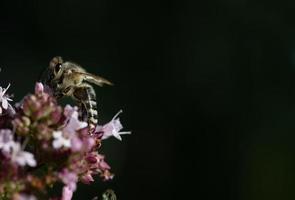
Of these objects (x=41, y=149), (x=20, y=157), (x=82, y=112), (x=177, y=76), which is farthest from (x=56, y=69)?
(x=177, y=76)

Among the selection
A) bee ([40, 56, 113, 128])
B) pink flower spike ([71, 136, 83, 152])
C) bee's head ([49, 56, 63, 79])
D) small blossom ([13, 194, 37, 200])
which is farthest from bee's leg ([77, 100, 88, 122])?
small blossom ([13, 194, 37, 200])

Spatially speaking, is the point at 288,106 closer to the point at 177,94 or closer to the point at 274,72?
the point at 274,72

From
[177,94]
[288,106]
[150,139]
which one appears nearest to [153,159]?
[150,139]

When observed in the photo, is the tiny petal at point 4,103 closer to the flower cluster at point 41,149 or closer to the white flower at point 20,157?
the flower cluster at point 41,149

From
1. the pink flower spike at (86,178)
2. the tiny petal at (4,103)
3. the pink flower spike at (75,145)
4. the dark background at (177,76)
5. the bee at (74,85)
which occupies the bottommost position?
the pink flower spike at (86,178)

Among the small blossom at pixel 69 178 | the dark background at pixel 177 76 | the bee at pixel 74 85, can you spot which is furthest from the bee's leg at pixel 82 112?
the dark background at pixel 177 76

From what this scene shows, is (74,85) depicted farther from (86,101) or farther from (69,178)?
(69,178)

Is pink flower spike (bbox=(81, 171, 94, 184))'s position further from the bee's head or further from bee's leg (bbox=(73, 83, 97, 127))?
the bee's head

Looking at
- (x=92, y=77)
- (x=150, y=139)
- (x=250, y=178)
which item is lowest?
(x=92, y=77)
